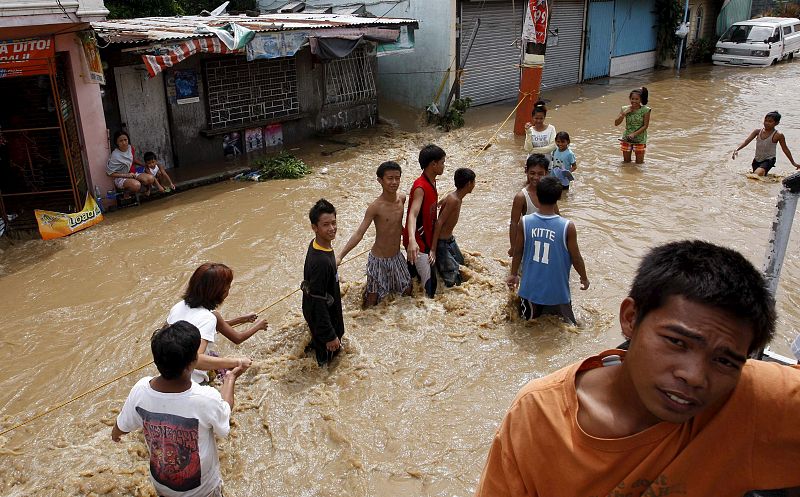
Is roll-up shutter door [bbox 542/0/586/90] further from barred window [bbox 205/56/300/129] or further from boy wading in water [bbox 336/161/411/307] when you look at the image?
boy wading in water [bbox 336/161/411/307]

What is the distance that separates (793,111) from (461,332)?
1439 centimetres

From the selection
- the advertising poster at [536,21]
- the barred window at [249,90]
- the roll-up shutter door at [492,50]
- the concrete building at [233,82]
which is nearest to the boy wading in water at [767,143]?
the advertising poster at [536,21]

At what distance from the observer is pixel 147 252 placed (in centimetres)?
816

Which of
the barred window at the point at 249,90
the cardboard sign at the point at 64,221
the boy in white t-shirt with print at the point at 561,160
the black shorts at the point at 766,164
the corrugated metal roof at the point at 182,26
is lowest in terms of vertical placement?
the cardboard sign at the point at 64,221

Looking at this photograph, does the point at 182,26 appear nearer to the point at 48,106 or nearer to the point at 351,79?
the point at 48,106

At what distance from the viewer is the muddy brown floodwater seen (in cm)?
431

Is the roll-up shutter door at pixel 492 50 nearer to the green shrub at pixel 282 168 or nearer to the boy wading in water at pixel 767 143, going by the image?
the green shrub at pixel 282 168

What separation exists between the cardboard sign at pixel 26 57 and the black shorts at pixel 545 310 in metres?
6.85

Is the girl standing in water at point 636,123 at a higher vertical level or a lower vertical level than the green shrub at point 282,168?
higher

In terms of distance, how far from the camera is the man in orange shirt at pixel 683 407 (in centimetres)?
138

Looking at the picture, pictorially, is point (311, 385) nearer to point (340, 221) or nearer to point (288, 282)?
point (288, 282)

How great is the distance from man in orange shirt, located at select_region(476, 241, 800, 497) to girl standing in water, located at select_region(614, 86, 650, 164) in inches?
377

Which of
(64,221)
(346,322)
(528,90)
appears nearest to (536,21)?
(528,90)

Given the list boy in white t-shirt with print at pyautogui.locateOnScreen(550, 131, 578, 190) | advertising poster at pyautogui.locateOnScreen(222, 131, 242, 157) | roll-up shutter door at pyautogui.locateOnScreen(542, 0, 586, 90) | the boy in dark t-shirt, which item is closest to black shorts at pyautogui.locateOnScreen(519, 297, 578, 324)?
the boy in dark t-shirt
